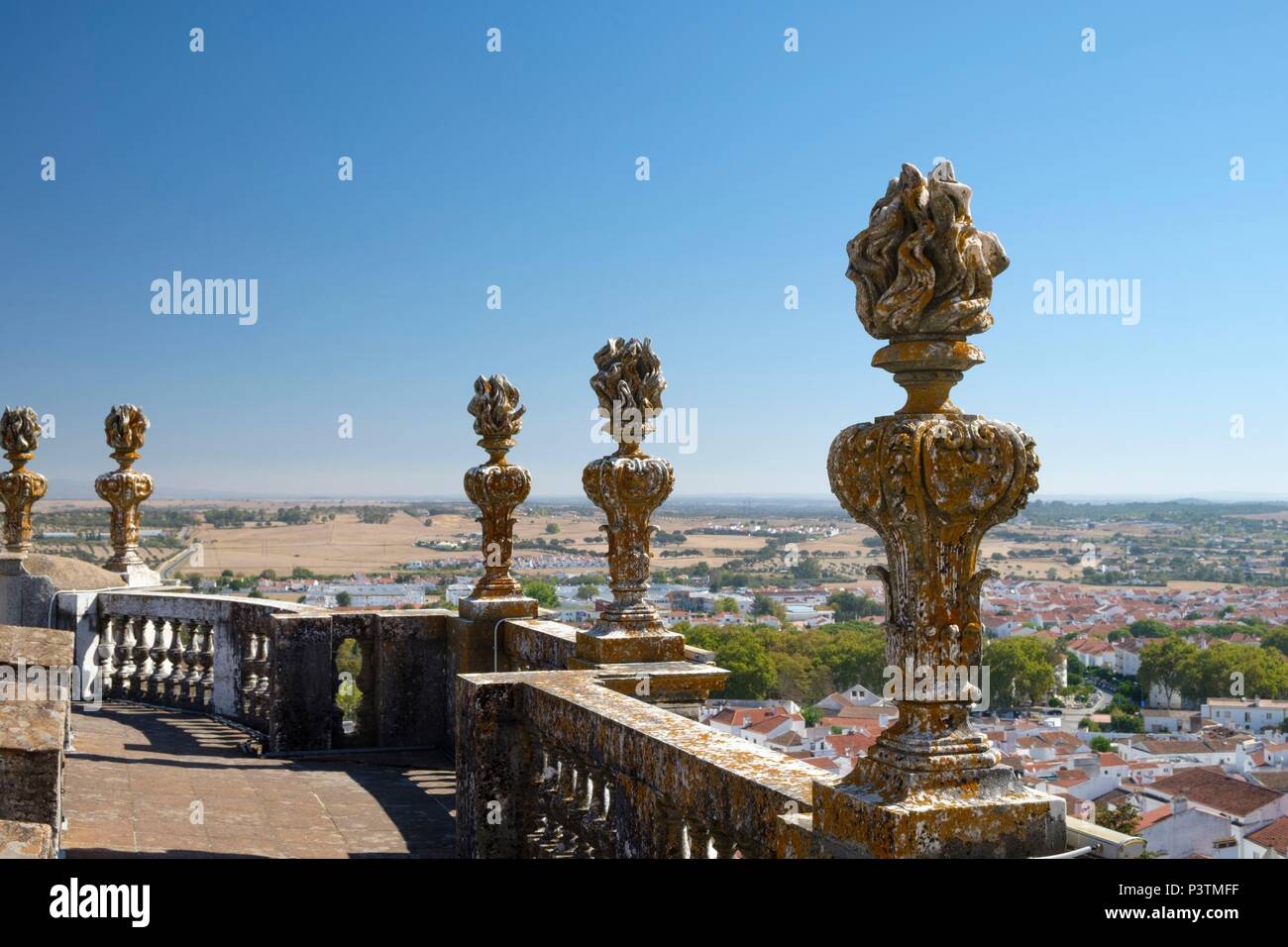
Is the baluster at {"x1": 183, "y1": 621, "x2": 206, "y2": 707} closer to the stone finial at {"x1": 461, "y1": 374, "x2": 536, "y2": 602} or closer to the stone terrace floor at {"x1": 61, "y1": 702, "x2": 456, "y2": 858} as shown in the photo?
the stone terrace floor at {"x1": 61, "y1": 702, "x2": 456, "y2": 858}

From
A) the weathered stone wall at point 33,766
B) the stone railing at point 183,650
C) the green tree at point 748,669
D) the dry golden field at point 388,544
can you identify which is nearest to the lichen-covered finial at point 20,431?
the stone railing at point 183,650

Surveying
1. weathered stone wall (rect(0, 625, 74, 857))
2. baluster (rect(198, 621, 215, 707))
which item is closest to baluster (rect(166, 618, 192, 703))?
baluster (rect(198, 621, 215, 707))

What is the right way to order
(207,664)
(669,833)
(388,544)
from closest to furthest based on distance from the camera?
1. (669,833)
2. (207,664)
3. (388,544)

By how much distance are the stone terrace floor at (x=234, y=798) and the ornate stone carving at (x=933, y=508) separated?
4684mm

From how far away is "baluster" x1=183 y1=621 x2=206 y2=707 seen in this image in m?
11.6

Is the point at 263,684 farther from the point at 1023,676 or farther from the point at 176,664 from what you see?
the point at 1023,676

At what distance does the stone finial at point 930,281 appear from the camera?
3291mm

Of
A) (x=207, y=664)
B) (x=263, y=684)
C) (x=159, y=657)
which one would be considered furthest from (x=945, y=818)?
(x=159, y=657)

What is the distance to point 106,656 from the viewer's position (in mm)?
12156

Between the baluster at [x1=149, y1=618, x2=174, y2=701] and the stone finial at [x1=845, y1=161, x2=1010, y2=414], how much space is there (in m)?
10.1

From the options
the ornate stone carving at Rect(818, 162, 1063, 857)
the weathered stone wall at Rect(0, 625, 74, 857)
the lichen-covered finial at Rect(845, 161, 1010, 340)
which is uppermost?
the lichen-covered finial at Rect(845, 161, 1010, 340)

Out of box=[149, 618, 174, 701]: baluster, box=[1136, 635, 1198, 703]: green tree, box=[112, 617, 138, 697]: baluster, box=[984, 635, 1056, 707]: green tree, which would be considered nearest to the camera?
box=[149, 618, 174, 701]: baluster

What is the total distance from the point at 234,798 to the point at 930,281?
6.74 meters

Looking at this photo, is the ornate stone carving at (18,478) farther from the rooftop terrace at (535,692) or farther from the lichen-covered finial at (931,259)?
the lichen-covered finial at (931,259)
